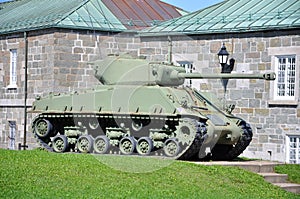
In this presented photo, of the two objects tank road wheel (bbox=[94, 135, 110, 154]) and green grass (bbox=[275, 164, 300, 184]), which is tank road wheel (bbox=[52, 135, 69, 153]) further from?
green grass (bbox=[275, 164, 300, 184])

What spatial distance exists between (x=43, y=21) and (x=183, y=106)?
426 inches

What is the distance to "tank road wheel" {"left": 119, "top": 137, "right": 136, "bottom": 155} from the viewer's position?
19031 millimetres

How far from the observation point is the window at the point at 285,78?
23641mm

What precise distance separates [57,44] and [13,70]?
3.85m

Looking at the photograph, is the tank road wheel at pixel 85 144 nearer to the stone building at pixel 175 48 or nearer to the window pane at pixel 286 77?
the stone building at pixel 175 48

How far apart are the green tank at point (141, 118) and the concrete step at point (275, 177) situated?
5.77 ft

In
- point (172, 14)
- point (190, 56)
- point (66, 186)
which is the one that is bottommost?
point (66, 186)

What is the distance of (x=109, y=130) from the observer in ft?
65.1

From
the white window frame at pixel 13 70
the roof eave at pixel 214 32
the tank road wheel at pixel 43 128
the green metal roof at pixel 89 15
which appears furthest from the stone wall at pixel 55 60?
the tank road wheel at pixel 43 128

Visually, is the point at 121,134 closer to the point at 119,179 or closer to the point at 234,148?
the point at 234,148

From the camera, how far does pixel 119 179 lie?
1488 cm

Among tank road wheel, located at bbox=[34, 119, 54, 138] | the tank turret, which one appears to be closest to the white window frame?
tank road wheel, located at bbox=[34, 119, 54, 138]

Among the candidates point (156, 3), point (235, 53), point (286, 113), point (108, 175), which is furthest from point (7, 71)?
point (108, 175)

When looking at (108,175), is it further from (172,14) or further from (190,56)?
(172,14)
